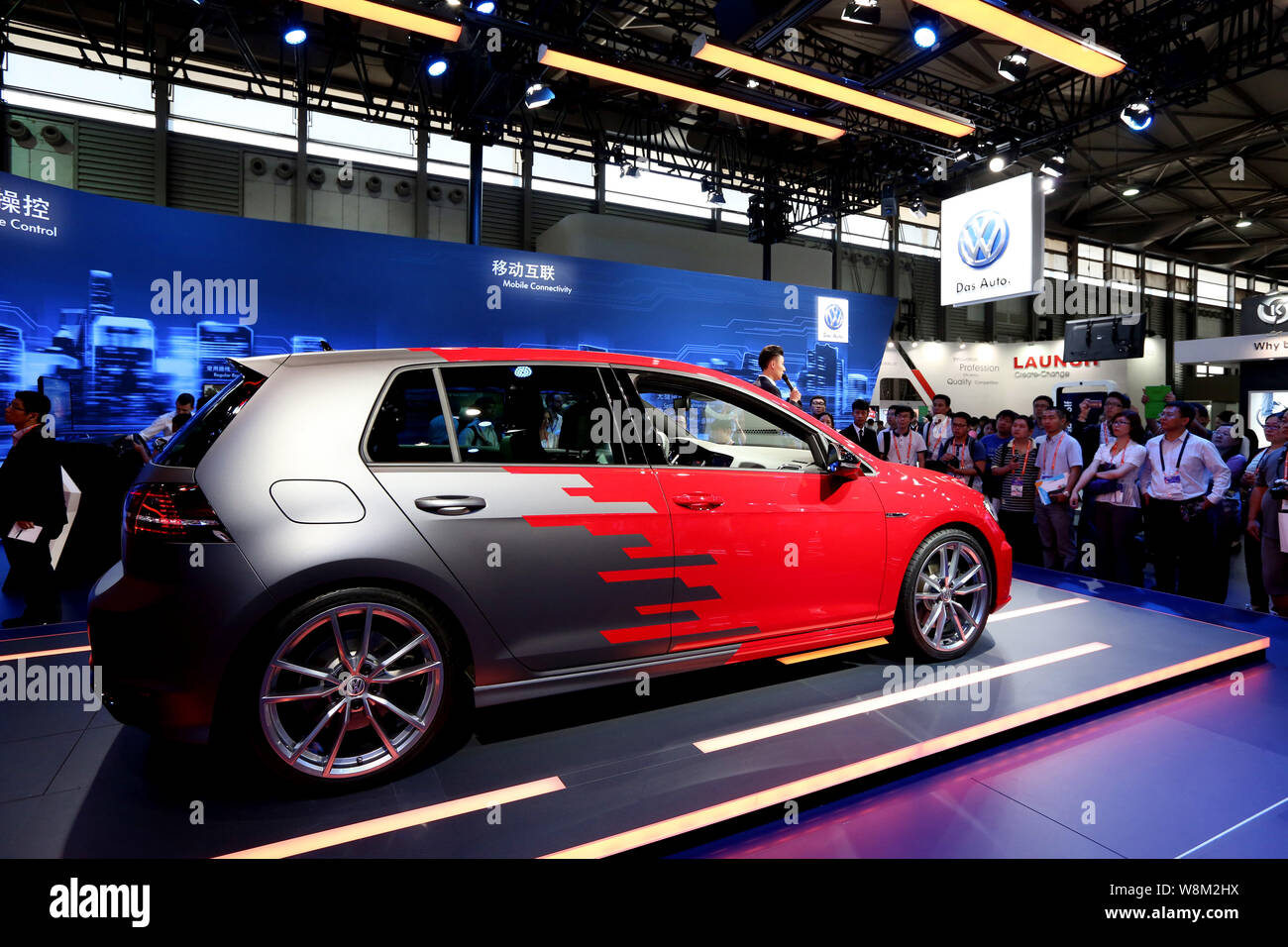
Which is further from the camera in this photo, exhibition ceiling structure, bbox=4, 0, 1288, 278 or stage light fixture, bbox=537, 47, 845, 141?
exhibition ceiling structure, bbox=4, 0, 1288, 278

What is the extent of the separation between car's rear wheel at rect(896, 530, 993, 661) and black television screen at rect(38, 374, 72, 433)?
8506mm

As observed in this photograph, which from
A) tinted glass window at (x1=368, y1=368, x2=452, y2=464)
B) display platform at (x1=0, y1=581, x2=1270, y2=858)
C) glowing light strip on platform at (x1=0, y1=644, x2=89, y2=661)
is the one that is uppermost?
tinted glass window at (x1=368, y1=368, x2=452, y2=464)

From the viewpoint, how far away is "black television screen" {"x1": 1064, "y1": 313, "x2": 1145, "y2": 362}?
509 inches

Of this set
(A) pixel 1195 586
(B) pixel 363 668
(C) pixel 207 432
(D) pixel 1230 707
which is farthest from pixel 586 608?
(A) pixel 1195 586

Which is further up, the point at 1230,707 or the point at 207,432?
the point at 207,432

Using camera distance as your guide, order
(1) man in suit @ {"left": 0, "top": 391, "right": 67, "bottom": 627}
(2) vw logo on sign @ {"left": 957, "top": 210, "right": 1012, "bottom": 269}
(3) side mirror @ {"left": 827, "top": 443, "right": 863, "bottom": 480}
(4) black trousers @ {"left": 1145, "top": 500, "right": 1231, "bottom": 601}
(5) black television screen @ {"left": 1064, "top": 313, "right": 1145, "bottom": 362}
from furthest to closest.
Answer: (5) black television screen @ {"left": 1064, "top": 313, "right": 1145, "bottom": 362} → (2) vw logo on sign @ {"left": 957, "top": 210, "right": 1012, "bottom": 269} → (4) black trousers @ {"left": 1145, "top": 500, "right": 1231, "bottom": 601} → (1) man in suit @ {"left": 0, "top": 391, "right": 67, "bottom": 627} → (3) side mirror @ {"left": 827, "top": 443, "right": 863, "bottom": 480}

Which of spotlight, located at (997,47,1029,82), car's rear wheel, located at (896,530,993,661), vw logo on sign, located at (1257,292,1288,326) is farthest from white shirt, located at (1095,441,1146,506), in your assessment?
vw logo on sign, located at (1257,292,1288,326)

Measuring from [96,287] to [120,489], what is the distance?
376 cm

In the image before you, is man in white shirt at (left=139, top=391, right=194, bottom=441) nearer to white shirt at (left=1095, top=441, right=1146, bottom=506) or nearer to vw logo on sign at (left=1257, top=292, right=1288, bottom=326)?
white shirt at (left=1095, top=441, right=1146, bottom=506)

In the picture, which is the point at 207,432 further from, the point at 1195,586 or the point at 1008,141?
the point at 1008,141

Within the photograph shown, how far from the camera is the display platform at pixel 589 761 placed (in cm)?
174

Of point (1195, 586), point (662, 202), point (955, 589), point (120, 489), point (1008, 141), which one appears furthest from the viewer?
point (662, 202)
